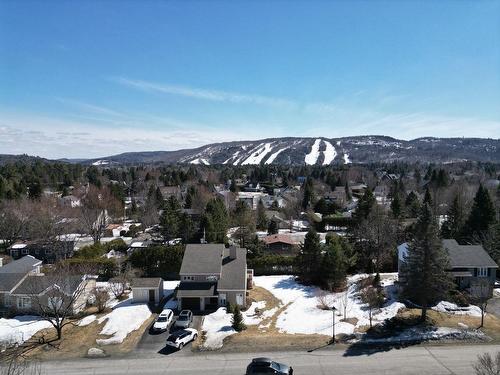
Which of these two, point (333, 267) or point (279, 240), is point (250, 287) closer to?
point (333, 267)

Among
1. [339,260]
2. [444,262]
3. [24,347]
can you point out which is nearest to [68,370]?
[24,347]

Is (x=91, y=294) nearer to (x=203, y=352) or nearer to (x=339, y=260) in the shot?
(x=203, y=352)

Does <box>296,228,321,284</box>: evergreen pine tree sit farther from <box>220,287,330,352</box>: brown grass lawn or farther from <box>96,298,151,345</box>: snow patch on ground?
<box>96,298,151,345</box>: snow patch on ground

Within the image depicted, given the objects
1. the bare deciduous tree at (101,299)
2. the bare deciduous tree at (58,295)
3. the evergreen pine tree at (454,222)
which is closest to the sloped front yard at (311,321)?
the bare deciduous tree at (101,299)

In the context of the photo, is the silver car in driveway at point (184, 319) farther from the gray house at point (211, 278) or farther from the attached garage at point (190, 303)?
the attached garage at point (190, 303)

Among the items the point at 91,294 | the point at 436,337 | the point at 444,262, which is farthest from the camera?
the point at 91,294

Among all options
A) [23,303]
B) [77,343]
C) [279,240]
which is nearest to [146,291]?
[77,343]
